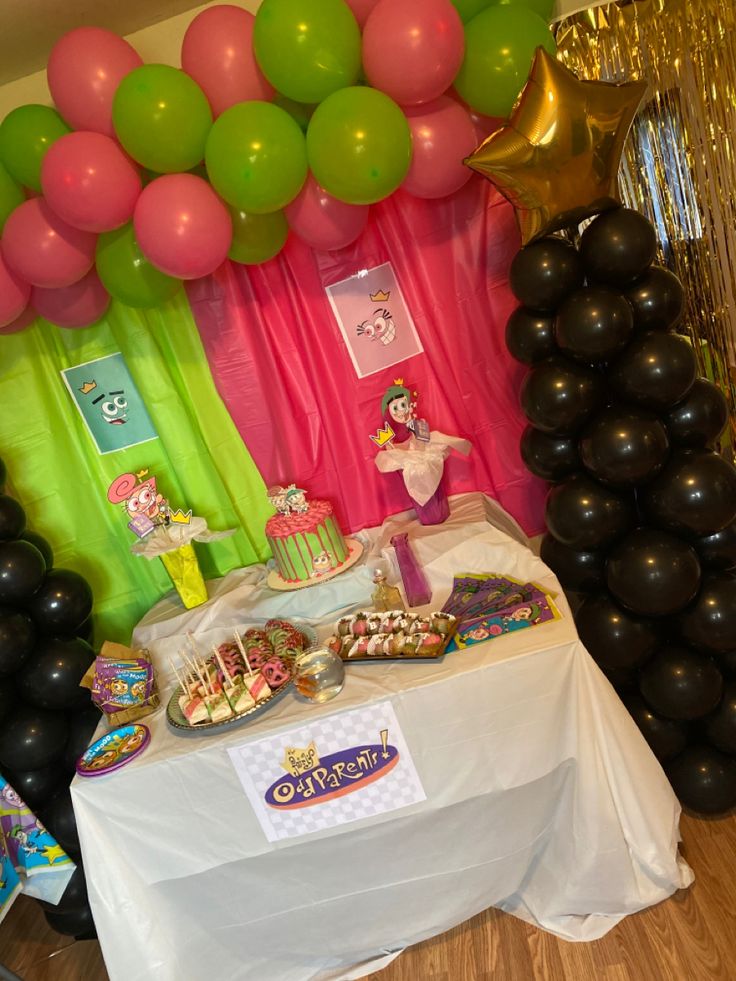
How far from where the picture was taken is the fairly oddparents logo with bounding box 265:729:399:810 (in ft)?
5.77

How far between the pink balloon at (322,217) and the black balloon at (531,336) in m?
0.53

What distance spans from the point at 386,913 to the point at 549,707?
75cm

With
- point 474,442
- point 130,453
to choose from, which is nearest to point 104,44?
point 130,453

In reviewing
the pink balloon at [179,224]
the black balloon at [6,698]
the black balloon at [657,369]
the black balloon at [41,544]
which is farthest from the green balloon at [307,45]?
the black balloon at [6,698]

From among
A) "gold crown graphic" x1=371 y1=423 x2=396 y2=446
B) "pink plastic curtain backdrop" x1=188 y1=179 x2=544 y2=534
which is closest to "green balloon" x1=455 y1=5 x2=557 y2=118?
"pink plastic curtain backdrop" x1=188 y1=179 x2=544 y2=534

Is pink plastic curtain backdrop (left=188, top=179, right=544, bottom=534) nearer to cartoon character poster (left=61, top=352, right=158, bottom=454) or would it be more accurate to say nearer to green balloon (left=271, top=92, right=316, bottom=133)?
cartoon character poster (left=61, top=352, right=158, bottom=454)

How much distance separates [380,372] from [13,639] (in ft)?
4.59

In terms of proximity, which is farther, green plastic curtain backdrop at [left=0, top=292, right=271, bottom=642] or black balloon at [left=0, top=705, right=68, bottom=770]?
green plastic curtain backdrop at [left=0, top=292, right=271, bottom=642]

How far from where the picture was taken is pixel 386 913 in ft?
6.33

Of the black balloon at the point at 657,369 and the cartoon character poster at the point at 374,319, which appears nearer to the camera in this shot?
the black balloon at the point at 657,369

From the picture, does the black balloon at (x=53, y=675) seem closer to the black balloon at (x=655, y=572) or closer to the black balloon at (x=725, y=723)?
the black balloon at (x=655, y=572)

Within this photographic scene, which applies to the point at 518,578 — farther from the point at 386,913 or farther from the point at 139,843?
the point at 139,843

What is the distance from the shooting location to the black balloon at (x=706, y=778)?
6.65 ft

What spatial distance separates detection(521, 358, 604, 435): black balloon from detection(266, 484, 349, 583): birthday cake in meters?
0.72
